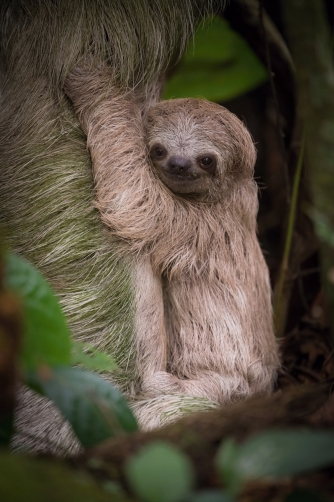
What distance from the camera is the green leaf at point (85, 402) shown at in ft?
7.04

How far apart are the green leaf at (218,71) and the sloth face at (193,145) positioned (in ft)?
4.15

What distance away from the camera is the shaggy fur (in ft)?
13.5

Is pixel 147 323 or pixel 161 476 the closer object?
pixel 161 476

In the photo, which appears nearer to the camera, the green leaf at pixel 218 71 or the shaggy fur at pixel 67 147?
the shaggy fur at pixel 67 147

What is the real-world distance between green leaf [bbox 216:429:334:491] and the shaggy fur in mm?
2410

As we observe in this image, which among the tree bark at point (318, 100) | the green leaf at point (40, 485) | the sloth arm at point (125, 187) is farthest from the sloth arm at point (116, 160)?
the green leaf at point (40, 485)

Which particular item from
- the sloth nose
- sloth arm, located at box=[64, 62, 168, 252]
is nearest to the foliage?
sloth arm, located at box=[64, 62, 168, 252]

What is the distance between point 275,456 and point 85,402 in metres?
0.80

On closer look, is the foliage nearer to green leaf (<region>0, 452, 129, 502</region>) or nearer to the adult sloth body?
green leaf (<region>0, 452, 129, 502</region>)

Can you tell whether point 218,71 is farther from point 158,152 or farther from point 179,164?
point 179,164

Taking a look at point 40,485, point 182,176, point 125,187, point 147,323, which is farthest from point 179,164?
point 40,485

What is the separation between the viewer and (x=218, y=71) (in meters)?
5.97

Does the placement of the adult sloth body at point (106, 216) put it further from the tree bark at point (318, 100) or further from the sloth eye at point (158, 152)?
the tree bark at point (318, 100)

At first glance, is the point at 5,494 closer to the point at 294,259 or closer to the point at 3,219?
the point at 3,219
